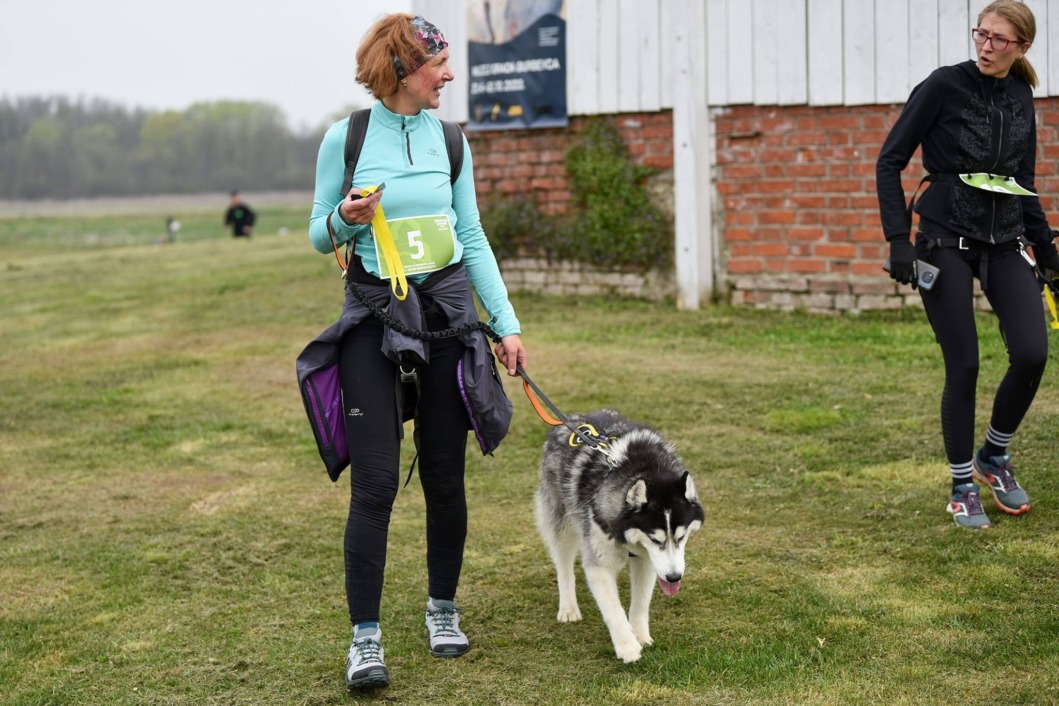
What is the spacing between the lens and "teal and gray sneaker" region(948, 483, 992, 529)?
5.05 m

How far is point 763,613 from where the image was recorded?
4.43m

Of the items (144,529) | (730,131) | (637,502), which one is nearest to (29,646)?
(144,529)

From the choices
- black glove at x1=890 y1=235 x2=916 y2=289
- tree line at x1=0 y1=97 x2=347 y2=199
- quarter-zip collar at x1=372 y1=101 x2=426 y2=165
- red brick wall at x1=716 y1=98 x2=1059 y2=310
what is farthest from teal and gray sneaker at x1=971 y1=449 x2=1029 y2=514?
tree line at x1=0 y1=97 x2=347 y2=199

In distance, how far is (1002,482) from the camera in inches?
205

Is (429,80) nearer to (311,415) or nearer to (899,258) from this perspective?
(311,415)

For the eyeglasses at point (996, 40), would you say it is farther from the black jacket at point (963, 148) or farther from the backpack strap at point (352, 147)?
the backpack strap at point (352, 147)

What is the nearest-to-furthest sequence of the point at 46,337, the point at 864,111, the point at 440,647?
1. the point at 440,647
2. the point at 864,111
3. the point at 46,337

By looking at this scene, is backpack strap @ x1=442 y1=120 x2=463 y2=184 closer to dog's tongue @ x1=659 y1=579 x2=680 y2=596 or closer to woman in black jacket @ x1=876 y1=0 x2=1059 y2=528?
dog's tongue @ x1=659 y1=579 x2=680 y2=596

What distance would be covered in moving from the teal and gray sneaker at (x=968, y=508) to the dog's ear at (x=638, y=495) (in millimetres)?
1942

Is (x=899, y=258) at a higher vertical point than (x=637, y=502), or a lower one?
higher

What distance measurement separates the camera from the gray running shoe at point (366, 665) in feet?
12.5

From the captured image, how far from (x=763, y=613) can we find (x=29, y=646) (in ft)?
9.18

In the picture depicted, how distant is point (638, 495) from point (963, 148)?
2149mm

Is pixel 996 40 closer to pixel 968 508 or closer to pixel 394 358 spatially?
pixel 968 508
